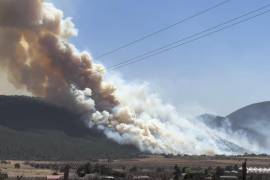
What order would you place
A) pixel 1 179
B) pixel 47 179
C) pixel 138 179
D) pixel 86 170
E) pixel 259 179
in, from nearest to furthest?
pixel 1 179 → pixel 259 179 → pixel 47 179 → pixel 138 179 → pixel 86 170

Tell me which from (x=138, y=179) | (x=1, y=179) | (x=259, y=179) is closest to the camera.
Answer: (x=1, y=179)

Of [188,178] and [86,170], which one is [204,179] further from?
[86,170]

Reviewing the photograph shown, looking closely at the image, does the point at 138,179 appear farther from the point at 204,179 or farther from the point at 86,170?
the point at 86,170

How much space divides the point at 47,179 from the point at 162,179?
27918 millimetres

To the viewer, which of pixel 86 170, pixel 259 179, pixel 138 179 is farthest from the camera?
pixel 86 170

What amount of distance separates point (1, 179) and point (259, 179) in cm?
5272

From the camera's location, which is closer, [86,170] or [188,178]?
[188,178]

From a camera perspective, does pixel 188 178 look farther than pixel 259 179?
Yes

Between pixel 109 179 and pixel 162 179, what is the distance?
43.5 feet

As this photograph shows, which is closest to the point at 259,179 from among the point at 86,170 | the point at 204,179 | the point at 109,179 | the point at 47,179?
the point at 204,179

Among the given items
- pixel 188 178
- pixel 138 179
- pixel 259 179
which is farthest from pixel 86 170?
pixel 259 179

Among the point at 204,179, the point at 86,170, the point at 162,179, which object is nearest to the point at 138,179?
the point at 162,179

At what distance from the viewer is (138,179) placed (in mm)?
137125

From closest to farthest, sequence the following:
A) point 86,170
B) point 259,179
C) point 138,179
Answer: point 259,179 → point 138,179 → point 86,170
